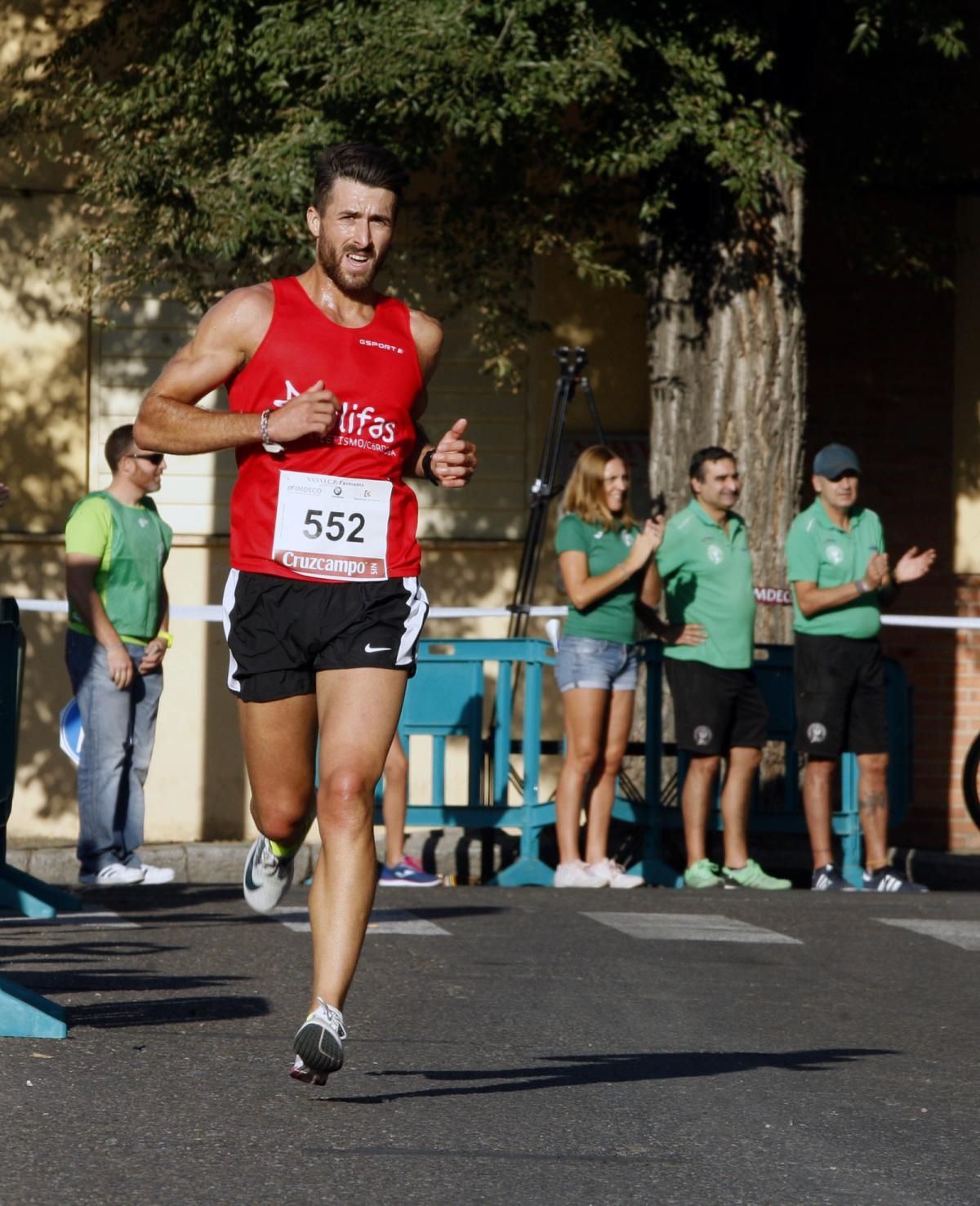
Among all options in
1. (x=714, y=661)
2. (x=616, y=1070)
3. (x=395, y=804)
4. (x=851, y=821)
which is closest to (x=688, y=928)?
(x=714, y=661)

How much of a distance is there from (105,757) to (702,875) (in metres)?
3.09

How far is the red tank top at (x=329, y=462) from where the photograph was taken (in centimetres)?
523

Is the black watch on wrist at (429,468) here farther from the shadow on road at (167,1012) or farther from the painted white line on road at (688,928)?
the painted white line on road at (688,928)

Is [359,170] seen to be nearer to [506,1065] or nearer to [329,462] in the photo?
[329,462]

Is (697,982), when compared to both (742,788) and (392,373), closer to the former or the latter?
(392,373)

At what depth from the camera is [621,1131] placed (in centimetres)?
488

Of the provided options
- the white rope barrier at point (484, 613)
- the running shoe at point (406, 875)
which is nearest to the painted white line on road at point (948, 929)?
the running shoe at point (406, 875)

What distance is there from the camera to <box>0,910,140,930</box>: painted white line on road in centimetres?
863

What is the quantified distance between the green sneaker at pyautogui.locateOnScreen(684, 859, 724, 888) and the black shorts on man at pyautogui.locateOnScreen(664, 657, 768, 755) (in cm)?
57

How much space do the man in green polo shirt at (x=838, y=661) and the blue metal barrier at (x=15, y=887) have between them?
4075 millimetres

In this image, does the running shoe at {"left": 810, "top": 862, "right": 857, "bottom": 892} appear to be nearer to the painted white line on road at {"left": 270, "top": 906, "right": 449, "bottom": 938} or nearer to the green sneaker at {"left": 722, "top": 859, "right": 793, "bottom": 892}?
the green sneaker at {"left": 722, "top": 859, "right": 793, "bottom": 892}

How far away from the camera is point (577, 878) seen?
37.0ft

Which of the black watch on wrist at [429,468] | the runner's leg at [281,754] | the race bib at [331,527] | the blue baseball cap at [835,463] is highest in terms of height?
the blue baseball cap at [835,463]

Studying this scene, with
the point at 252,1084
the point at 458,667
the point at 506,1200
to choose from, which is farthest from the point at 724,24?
the point at 506,1200
